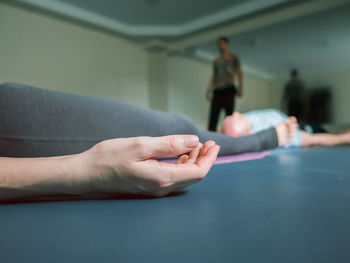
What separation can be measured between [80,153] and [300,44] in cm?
639

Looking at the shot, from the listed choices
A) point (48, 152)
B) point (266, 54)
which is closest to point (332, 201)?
point (48, 152)

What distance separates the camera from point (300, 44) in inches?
227

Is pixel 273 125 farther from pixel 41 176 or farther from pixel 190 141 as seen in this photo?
pixel 41 176

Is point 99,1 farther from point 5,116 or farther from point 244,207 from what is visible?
point 244,207

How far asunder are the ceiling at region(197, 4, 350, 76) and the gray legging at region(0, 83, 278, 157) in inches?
174

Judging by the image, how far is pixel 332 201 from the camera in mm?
500

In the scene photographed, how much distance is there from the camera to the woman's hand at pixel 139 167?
1.50 ft

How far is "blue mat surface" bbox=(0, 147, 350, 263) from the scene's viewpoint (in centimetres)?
30

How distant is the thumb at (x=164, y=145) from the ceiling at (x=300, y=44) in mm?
4515

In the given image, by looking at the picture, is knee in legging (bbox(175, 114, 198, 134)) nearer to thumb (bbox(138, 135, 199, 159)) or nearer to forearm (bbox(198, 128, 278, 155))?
forearm (bbox(198, 128, 278, 155))

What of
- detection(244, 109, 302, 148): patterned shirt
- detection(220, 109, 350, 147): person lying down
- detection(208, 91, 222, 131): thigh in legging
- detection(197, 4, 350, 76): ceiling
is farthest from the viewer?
detection(197, 4, 350, 76): ceiling

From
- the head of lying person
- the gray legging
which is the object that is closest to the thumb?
the gray legging

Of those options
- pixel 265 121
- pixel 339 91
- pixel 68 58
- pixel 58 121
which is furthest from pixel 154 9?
pixel 339 91

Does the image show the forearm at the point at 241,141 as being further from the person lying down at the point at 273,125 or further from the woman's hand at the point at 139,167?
the woman's hand at the point at 139,167
